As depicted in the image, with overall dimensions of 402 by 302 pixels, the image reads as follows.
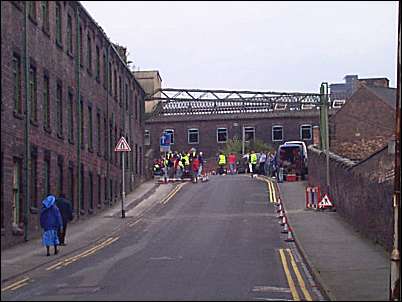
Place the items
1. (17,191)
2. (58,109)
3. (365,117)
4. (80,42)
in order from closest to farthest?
1. (17,191)
2. (58,109)
3. (80,42)
4. (365,117)

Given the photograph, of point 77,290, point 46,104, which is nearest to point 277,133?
point 77,290

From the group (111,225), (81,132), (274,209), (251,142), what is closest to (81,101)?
(81,132)

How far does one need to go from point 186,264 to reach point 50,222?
3806 millimetres

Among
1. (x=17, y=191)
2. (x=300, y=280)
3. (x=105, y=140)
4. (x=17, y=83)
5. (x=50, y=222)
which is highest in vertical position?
(x=17, y=83)

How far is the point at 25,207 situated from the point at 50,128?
7.13 feet

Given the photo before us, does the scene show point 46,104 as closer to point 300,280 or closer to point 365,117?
point 300,280

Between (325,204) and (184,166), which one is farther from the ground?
(184,166)

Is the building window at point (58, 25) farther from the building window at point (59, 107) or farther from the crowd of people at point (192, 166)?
the crowd of people at point (192, 166)

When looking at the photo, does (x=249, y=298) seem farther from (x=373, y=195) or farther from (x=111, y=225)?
(x=111, y=225)

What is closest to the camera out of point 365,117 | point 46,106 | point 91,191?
point 46,106

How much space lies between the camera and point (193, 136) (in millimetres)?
88812

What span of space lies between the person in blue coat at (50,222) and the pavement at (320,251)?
13.1 inches

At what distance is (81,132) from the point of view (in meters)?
19.4

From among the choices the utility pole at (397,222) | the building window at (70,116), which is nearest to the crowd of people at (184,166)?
the building window at (70,116)
